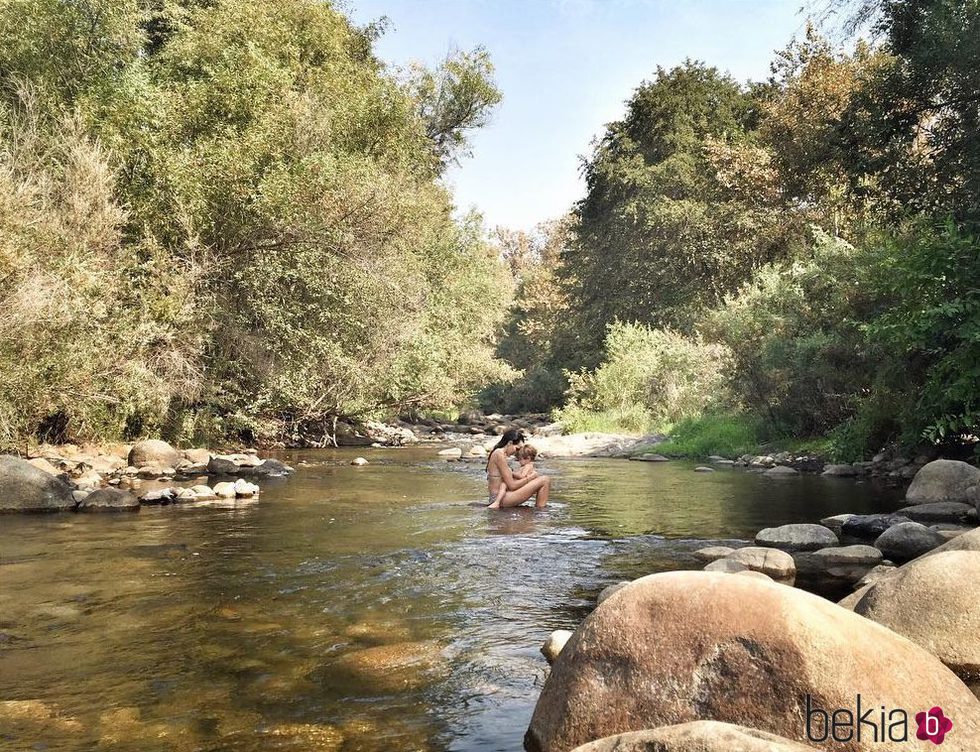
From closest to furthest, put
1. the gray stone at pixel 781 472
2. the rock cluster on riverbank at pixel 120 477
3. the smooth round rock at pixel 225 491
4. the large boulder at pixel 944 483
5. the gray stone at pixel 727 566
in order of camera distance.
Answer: the gray stone at pixel 727 566, the rock cluster on riverbank at pixel 120 477, the large boulder at pixel 944 483, the smooth round rock at pixel 225 491, the gray stone at pixel 781 472

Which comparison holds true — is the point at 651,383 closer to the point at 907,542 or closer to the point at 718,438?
the point at 718,438

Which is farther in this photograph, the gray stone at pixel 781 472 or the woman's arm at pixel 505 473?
the gray stone at pixel 781 472

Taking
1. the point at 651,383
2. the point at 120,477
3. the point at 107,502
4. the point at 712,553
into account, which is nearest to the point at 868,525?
the point at 712,553

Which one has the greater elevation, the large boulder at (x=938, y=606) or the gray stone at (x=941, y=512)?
the large boulder at (x=938, y=606)

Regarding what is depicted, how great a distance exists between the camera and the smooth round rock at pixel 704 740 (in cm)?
301

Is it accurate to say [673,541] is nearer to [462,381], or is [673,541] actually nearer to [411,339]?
[411,339]

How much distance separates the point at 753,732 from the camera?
10.3 ft

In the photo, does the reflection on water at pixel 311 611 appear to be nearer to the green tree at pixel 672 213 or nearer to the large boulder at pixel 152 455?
the large boulder at pixel 152 455

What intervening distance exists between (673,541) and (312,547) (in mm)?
4424

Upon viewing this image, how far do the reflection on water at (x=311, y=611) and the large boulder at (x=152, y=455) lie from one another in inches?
208

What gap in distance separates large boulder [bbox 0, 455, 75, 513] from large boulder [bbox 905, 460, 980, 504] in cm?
1335

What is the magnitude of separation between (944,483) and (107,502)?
13.2 m

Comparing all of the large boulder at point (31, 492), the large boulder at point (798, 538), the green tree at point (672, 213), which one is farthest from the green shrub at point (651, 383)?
the large boulder at point (31, 492)

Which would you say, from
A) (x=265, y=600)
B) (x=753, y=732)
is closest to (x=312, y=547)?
(x=265, y=600)
